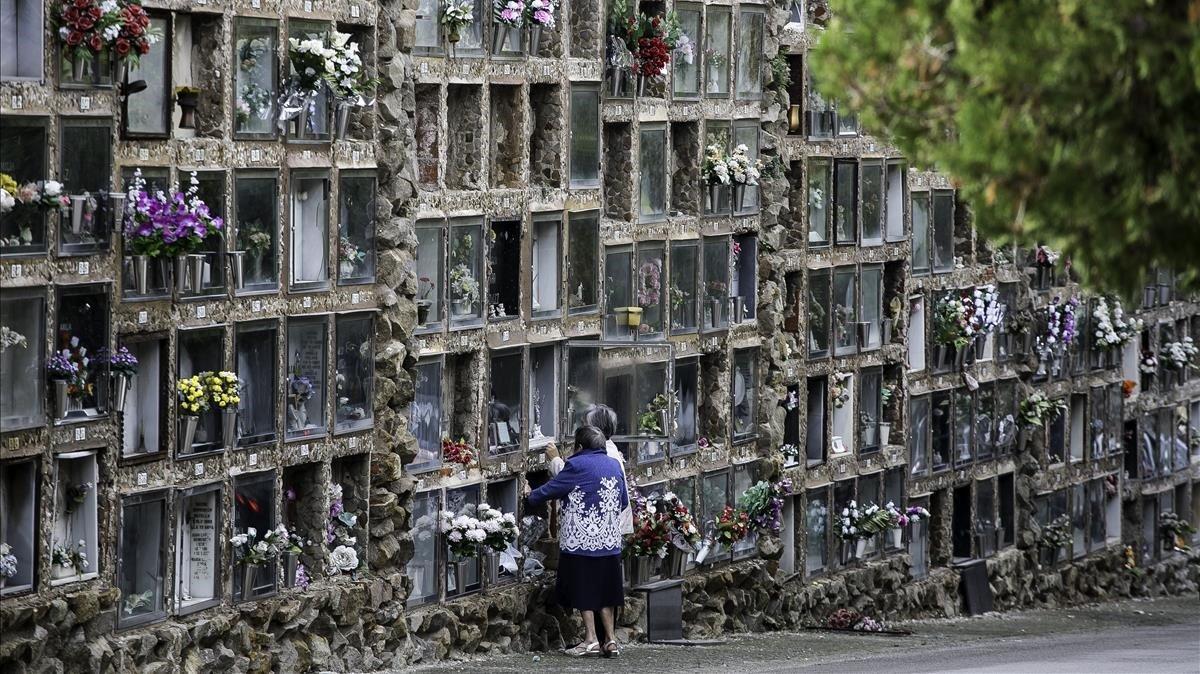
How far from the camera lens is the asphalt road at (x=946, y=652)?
805 inches

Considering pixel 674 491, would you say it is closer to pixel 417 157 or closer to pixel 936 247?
pixel 417 157

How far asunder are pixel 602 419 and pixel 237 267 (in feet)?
15.3

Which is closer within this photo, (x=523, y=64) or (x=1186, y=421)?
(x=523, y=64)

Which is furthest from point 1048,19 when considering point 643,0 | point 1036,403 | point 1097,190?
point 1036,403

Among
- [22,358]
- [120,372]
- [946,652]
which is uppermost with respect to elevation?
[22,358]

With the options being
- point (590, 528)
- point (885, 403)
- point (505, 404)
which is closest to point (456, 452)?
point (505, 404)

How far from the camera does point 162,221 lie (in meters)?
16.7

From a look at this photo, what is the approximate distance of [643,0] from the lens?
2397cm

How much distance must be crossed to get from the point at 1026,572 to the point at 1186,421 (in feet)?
22.5

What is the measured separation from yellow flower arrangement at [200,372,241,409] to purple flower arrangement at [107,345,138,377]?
45.4 inches

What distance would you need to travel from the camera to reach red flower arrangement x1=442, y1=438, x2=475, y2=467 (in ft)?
68.1

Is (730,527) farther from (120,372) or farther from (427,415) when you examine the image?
(120,372)

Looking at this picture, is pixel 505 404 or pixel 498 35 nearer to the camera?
pixel 498 35

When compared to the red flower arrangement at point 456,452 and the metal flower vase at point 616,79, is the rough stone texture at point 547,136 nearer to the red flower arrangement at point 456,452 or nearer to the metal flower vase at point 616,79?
the metal flower vase at point 616,79
